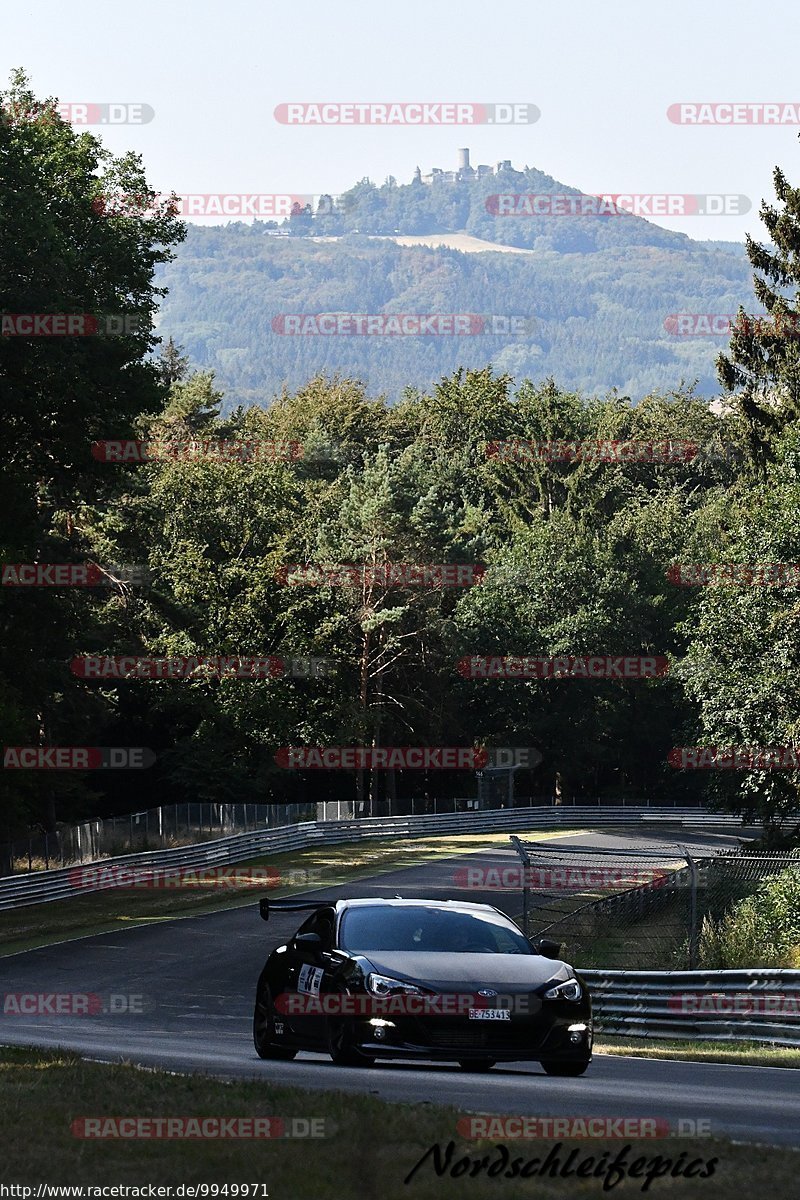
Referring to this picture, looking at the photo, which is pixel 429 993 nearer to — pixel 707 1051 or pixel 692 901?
pixel 707 1051

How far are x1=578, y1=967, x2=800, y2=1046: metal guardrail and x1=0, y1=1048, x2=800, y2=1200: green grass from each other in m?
8.28

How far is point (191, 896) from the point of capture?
4162cm

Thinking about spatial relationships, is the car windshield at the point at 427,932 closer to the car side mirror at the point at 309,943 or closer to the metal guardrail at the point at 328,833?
the car side mirror at the point at 309,943

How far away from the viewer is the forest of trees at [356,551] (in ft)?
121

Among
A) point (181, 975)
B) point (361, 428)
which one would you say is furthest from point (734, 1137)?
point (361, 428)
